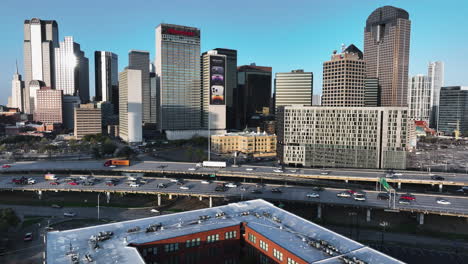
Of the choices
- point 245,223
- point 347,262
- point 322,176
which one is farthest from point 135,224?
point 322,176

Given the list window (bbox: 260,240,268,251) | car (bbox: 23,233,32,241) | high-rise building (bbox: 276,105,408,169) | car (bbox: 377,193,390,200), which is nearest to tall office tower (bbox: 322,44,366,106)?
high-rise building (bbox: 276,105,408,169)

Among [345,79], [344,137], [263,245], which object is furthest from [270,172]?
[263,245]

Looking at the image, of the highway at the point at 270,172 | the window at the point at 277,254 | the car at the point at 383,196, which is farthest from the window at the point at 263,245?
the highway at the point at 270,172

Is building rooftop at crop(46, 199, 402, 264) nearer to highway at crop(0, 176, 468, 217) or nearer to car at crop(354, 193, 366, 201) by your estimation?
highway at crop(0, 176, 468, 217)

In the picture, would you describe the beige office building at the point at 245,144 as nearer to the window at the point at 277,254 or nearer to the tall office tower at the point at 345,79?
the tall office tower at the point at 345,79

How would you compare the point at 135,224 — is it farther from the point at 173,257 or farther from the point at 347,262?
the point at 347,262

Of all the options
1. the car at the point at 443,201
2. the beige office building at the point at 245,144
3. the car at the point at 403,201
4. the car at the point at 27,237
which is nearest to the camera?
the car at the point at 27,237
